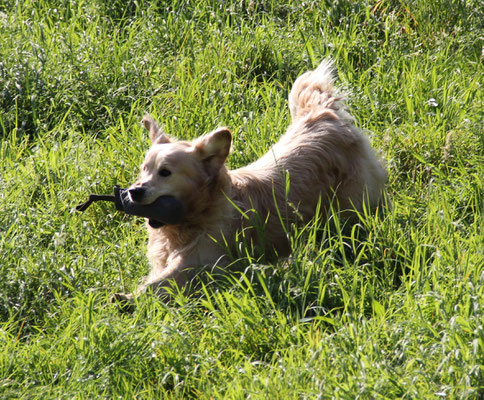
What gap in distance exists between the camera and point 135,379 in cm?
449

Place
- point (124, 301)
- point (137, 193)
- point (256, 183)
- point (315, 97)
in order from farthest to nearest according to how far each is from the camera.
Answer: point (315, 97) → point (256, 183) → point (137, 193) → point (124, 301)

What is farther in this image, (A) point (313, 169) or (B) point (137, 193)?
(A) point (313, 169)

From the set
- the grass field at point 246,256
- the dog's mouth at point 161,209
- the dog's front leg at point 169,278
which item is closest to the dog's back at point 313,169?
the grass field at point 246,256

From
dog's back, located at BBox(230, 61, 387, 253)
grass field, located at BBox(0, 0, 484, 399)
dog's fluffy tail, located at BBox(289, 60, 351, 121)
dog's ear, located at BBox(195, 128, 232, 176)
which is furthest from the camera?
dog's fluffy tail, located at BBox(289, 60, 351, 121)

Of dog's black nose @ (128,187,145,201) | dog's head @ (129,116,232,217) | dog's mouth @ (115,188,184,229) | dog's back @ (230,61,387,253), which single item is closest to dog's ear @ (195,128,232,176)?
dog's head @ (129,116,232,217)

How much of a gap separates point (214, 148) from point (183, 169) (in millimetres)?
254

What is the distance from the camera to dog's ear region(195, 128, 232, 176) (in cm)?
557

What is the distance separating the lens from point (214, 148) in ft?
18.4

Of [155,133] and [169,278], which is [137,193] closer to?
[169,278]

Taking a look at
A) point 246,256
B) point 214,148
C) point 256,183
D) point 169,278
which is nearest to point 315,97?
point 256,183

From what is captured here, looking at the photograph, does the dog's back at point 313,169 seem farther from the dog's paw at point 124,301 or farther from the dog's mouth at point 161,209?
the dog's paw at point 124,301

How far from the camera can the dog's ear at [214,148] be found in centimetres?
557

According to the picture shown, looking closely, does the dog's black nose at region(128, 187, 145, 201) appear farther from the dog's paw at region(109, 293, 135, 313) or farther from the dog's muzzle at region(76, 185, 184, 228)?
Answer: the dog's paw at region(109, 293, 135, 313)

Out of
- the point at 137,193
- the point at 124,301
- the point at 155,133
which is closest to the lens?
the point at 124,301
